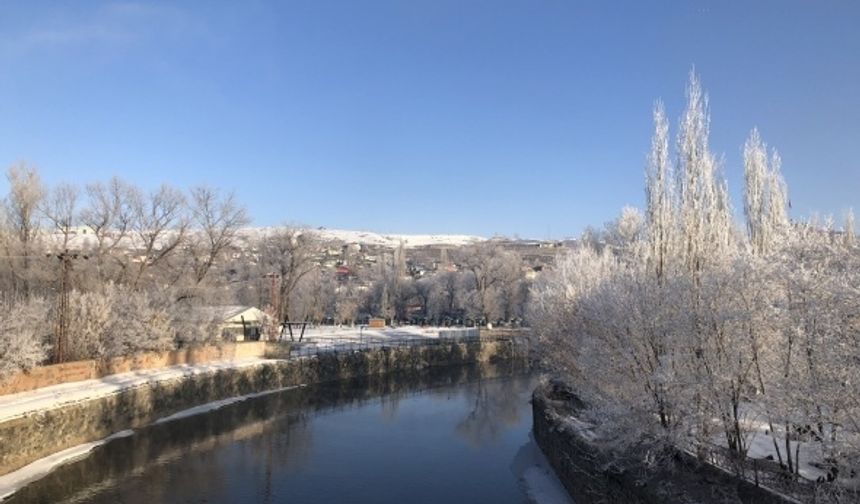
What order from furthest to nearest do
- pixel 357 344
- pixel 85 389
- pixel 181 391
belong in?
pixel 357 344 < pixel 181 391 < pixel 85 389

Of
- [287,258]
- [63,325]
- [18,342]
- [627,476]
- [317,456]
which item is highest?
[287,258]

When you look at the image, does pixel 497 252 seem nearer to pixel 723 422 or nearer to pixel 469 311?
pixel 469 311

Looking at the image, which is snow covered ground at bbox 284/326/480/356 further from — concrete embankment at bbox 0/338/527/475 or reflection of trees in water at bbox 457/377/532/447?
reflection of trees in water at bbox 457/377/532/447

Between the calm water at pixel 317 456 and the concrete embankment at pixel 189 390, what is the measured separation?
1120 millimetres

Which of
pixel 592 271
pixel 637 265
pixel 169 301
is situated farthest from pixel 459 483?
pixel 169 301

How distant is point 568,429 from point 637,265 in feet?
18.3

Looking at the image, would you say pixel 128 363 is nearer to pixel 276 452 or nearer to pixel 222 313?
pixel 276 452

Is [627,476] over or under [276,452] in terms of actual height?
over

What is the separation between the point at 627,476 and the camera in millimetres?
14438

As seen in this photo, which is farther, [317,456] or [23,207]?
[23,207]

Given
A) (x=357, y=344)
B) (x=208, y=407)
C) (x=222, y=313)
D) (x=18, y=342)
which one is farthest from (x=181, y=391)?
(x=357, y=344)

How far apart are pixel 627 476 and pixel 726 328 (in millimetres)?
4011

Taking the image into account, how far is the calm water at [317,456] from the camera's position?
19891 mm

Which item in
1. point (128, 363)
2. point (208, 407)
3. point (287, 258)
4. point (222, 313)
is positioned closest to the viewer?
point (128, 363)
